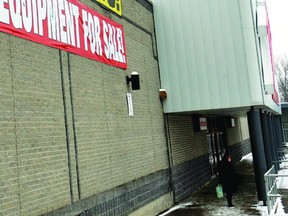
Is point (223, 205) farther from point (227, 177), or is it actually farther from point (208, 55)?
point (208, 55)

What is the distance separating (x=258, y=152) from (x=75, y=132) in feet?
20.1

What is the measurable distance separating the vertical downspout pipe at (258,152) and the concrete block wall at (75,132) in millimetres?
2688

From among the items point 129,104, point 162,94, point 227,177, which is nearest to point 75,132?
point 129,104

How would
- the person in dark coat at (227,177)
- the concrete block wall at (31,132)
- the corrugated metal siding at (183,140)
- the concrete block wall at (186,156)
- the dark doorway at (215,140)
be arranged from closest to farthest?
the concrete block wall at (31,132), the person in dark coat at (227,177), the concrete block wall at (186,156), the corrugated metal siding at (183,140), the dark doorway at (215,140)

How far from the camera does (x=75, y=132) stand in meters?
7.07

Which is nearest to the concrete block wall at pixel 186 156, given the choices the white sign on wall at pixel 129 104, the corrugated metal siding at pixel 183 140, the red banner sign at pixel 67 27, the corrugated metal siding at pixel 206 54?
the corrugated metal siding at pixel 183 140

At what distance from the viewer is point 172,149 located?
1205cm

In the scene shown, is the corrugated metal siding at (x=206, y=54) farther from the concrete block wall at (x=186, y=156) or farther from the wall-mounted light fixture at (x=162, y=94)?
the concrete block wall at (x=186, y=156)

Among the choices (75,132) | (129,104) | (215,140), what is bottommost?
(215,140)

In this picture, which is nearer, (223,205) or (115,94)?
(115,94)

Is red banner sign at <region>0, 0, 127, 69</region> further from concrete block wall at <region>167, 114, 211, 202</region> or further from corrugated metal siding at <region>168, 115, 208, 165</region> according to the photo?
concrete block wall at <region>167, 114, 211, 202</region>

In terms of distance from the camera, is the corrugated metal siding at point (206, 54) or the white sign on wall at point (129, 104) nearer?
the white sign on wall at point (129, 104)

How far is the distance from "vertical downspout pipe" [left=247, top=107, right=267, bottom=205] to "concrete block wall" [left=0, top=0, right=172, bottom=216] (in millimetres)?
2688

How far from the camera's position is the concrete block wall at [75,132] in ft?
18.3
